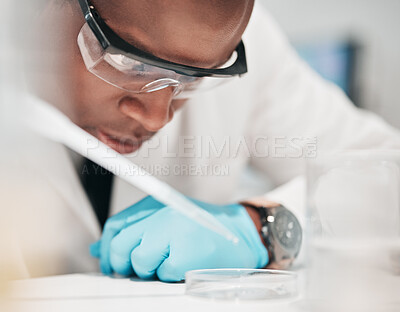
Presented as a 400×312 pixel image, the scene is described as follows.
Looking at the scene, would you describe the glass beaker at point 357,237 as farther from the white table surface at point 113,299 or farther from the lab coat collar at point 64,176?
the lab coat collar at point 64,176

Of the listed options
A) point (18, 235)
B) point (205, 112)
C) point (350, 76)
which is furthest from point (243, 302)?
point (350, 76)

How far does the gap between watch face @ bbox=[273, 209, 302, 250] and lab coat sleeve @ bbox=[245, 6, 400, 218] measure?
63 cm

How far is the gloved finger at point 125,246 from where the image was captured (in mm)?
713

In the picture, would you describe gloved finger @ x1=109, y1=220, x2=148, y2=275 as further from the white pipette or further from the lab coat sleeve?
the lab coat sleeve

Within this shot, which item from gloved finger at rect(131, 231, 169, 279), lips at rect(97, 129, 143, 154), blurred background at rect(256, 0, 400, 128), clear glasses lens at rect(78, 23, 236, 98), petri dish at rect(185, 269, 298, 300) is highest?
blurred background at rect(256, 0, 400, 128)

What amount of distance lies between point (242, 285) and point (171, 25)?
0.37 meters

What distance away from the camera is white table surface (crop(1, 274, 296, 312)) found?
519mm

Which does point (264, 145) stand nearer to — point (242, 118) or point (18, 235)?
point (242, 118)

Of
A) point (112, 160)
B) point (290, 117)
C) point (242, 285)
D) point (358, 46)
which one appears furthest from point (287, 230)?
point (358, 46)

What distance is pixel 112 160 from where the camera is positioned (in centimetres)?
68

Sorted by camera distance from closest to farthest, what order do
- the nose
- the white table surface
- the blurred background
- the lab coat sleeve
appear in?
the white table surface → the nose → the lab coat sleeve → the blurred background

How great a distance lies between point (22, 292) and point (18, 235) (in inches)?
10.0

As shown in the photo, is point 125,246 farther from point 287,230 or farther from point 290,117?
point 290,117

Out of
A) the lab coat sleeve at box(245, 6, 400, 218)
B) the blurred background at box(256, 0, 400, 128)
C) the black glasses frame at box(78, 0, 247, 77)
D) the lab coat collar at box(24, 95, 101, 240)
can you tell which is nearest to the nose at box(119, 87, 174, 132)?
the black glasses frame at box(78, 0, 247, 77)
